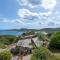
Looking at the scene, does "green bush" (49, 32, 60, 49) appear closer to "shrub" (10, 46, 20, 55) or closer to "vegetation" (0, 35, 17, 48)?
"shrub" (10, 46, 20, 55)

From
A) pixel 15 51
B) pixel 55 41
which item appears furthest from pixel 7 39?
pixel 55 41

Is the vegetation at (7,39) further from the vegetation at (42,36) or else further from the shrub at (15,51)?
the shrub at (15,51)

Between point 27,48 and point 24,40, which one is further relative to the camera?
point 24,40

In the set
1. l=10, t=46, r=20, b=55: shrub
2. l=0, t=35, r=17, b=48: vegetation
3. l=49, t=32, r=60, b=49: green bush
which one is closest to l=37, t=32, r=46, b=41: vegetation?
l=49, t=32, r=60, b=49: green bush

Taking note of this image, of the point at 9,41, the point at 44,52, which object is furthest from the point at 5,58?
the point at 9,41

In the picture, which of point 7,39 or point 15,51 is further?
point 7,39

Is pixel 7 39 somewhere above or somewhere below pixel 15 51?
above

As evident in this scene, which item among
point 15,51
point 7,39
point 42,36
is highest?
point 42,36

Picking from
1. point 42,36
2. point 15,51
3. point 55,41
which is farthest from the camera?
point 42,36

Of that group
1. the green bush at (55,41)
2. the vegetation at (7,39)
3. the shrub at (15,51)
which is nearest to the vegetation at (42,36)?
the green bush at (55,41)

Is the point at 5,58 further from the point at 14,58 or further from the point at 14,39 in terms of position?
the point at 14,39

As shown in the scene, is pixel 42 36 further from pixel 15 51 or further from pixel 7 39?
pixel 15 51
